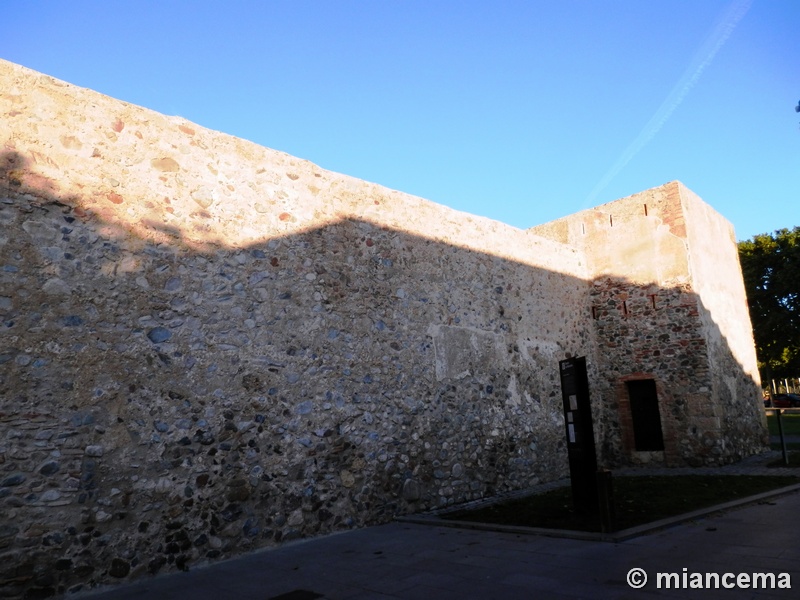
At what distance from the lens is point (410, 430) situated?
7957mm

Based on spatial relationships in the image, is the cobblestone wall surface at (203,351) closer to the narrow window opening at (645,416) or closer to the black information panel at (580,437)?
the black information panel at (580,437)

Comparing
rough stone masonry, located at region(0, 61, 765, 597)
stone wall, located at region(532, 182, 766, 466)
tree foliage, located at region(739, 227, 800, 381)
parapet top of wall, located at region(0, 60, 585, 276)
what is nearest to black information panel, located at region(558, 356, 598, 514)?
rough stone masonry, located at region(0, 61, 765, 597)

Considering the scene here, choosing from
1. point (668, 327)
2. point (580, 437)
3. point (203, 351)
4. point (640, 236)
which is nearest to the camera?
point (203, 351)

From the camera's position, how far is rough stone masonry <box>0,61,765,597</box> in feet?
16.3

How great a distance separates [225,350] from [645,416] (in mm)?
9492

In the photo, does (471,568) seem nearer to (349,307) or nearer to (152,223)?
(349,307)

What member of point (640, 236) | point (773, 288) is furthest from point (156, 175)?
point (773, 288)

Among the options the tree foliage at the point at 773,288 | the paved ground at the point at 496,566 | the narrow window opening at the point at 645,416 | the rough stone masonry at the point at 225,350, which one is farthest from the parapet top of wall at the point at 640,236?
the tree foliage at the point at 773,288

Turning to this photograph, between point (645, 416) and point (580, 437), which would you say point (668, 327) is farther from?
point (580, 437)

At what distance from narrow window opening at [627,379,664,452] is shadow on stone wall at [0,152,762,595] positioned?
2840 mm

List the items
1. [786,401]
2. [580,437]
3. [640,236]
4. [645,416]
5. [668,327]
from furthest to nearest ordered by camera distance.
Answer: [786,401], [640,236], [645,416], [668,327], [580,437]

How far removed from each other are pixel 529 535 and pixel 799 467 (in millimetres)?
7143

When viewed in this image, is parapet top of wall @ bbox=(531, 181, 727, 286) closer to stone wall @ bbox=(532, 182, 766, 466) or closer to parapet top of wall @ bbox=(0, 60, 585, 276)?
stone wall @ bbox=(532, 182, 766, 466)

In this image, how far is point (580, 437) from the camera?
A: 7090 mm
